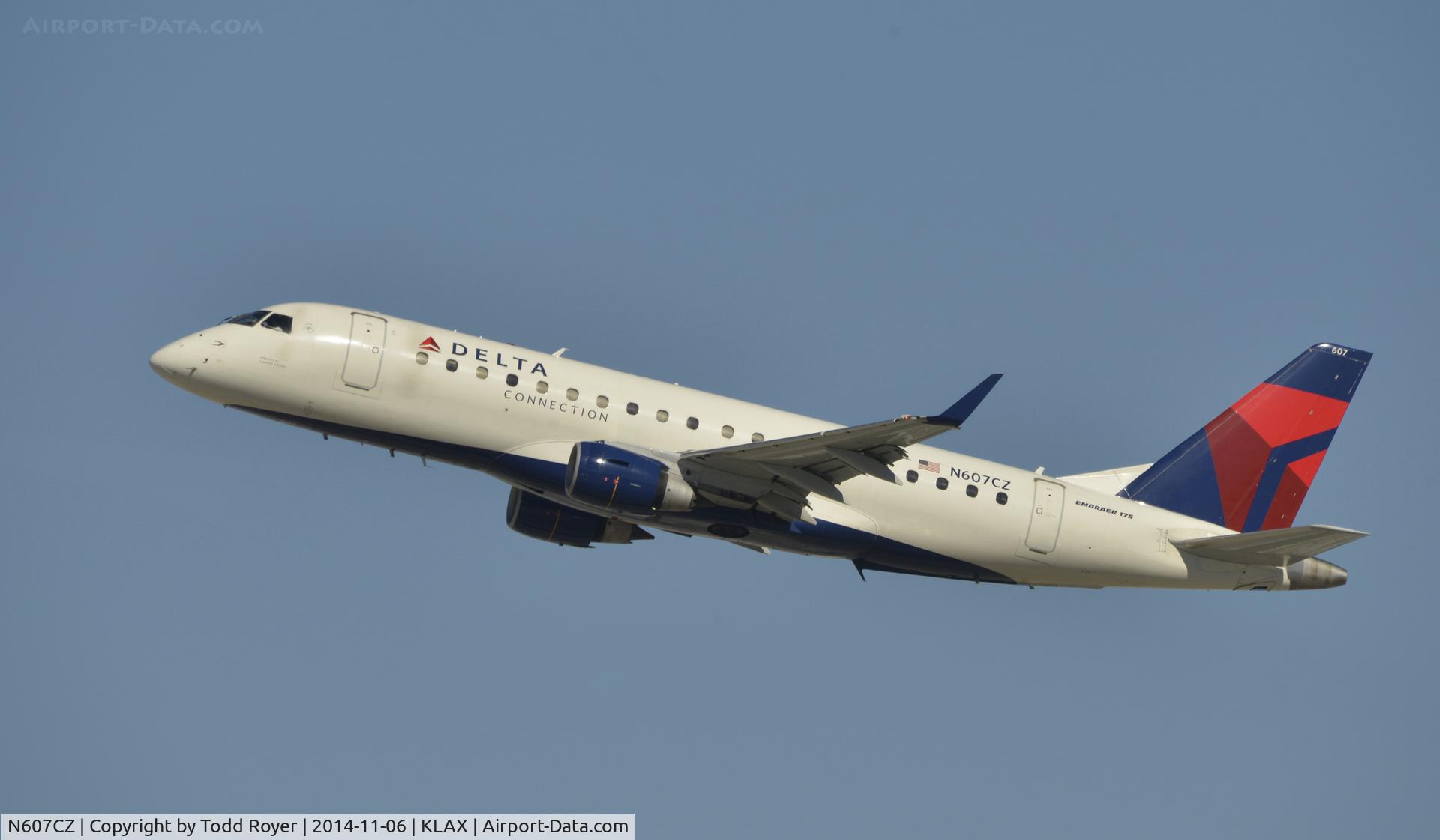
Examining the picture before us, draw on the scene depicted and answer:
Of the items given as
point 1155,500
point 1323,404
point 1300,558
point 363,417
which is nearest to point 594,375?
point 363,417

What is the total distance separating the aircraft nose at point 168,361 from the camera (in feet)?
123

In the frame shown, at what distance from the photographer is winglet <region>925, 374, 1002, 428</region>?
109ft

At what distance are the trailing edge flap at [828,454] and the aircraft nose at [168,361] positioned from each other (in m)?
12.8

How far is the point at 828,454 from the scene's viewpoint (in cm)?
3684

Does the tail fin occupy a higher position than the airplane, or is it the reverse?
the tail fin

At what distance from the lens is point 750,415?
3984 centimetres

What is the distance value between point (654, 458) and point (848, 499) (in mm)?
5498

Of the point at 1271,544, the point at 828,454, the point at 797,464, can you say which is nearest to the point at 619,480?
the point at 797,464

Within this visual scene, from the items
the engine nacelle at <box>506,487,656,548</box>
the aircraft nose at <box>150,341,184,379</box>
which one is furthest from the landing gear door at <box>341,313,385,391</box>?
the engine nacelle at <box>506,487,656,548</box>

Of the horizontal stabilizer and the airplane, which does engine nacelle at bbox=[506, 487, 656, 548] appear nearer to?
the airplane

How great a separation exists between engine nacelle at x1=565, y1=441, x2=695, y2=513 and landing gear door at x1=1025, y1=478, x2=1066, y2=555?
10.2 meters

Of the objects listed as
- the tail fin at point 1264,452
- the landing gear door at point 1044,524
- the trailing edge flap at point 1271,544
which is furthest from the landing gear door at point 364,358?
the trailing edge flap at point 1271,544

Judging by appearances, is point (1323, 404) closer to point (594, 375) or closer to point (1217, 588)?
point (1217, 588)

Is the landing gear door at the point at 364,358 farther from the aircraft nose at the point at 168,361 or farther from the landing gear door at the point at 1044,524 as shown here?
the landing gear door at the point at 1044,524
